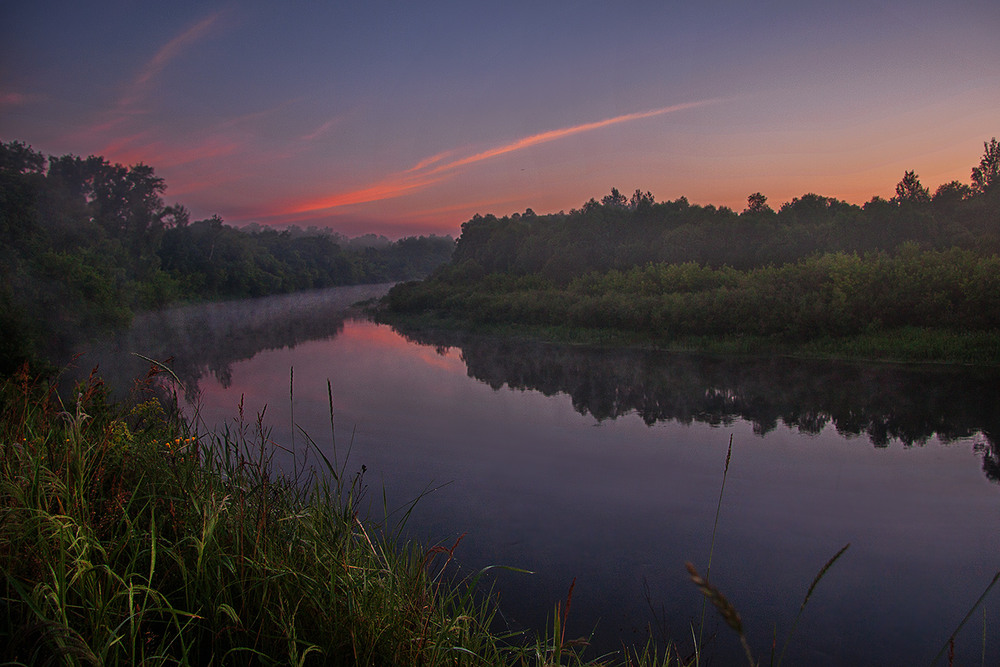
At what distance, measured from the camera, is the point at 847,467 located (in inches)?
295

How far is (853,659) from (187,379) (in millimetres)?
14905

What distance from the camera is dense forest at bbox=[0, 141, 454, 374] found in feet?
47.9

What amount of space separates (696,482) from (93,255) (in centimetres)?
2247

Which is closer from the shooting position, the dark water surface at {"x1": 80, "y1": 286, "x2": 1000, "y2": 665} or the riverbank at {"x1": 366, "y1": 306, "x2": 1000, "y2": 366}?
the dark water surface at {"x1": 80, "y1": 286, "x2": 1000, "y2": 665}

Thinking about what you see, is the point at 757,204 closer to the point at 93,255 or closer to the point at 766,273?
the point at 766,273

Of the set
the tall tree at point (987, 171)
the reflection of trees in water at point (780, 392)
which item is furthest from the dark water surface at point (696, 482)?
the tall tree at point (987, 171)

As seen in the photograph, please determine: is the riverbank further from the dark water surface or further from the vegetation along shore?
the dark water surface

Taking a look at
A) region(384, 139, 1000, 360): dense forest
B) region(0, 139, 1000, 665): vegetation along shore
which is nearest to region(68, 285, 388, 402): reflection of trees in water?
region(0, 139, 1000, 665): vegetation along shore

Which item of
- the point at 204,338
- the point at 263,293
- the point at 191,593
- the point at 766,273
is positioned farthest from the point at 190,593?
the point at 263,293

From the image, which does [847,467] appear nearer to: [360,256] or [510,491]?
[510,491]

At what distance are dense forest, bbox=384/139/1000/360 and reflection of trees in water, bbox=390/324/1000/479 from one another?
4.56 feet

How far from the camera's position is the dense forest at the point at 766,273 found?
12859 millimetres

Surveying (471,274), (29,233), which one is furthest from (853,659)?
(471,274)

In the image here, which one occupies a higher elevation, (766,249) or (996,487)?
(766,249)
